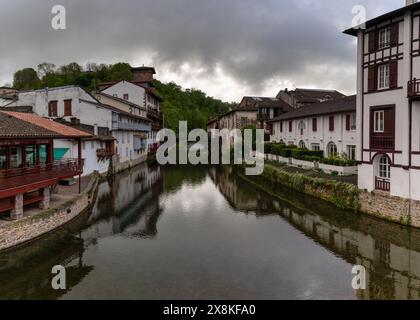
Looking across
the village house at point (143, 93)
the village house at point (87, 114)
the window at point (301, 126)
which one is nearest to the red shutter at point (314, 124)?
the window at point (301, 126)

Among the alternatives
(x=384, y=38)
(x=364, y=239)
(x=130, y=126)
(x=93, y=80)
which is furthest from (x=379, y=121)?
(x=93, y=80)

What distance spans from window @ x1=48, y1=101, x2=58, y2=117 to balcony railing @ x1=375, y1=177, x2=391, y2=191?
3125cm

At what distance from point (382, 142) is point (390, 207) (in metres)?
3.59

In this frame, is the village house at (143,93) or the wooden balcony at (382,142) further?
the village house at (143,93)

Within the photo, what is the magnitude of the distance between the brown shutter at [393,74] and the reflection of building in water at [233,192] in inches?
437

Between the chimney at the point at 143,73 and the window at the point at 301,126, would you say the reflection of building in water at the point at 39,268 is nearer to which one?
the window at the point at 301,126

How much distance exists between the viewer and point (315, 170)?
102 feet

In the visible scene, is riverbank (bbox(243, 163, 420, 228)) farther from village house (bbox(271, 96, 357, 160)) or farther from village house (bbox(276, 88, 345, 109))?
village house (bbox(276, 88, 345, 109))

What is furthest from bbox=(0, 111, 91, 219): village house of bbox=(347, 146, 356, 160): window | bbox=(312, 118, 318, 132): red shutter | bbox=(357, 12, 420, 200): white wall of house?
bbox=(312, 118, 318, 132): red shutter

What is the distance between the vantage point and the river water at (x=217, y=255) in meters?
11.6

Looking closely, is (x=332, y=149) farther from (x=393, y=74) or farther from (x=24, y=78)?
(x=24, y=78)

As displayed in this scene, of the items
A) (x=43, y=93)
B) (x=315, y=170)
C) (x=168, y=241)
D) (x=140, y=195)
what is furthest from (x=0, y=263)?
(x=43, y=93)

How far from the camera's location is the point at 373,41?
20547mm

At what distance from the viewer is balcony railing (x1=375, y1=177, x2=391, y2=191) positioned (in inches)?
775
